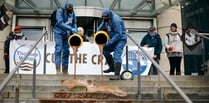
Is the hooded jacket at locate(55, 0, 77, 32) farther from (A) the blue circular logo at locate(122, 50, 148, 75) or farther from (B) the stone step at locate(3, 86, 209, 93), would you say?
(A) the blue circular logo at locate(122, 50, 148, 75)

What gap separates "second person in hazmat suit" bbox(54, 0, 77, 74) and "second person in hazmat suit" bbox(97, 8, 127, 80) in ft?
2.51

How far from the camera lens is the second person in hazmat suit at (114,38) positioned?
8.62 meters

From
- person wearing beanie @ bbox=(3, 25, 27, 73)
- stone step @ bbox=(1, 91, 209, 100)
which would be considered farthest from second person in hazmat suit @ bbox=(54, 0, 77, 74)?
person wearing beanie @ bbox=(3, 25, 27, 73)

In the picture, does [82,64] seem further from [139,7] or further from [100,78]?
[139,7]

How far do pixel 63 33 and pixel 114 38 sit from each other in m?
1.21

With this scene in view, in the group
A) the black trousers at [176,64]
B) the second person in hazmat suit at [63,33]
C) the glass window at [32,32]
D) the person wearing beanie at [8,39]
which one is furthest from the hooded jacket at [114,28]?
the glass window at [32,32]

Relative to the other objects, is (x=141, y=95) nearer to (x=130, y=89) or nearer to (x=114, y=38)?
(x=130, y=89)

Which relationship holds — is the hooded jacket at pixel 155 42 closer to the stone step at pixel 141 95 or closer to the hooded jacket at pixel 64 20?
the hooded jacket at pixel 64 20

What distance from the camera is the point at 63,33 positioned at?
9047 millimetres

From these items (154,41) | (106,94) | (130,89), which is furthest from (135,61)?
(106,94)

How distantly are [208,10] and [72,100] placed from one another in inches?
466

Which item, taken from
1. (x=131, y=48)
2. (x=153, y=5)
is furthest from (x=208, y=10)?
(x=131, y=48)

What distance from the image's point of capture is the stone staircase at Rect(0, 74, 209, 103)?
6.59 metres

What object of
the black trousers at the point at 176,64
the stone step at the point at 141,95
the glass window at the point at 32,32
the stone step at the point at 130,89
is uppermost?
the glass window at the point at 32,32
